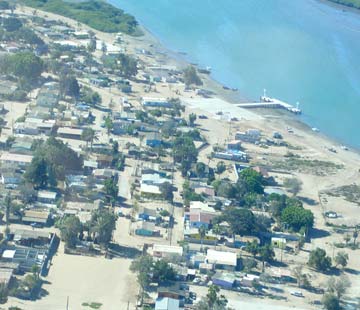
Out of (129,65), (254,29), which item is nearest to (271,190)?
(129,65)

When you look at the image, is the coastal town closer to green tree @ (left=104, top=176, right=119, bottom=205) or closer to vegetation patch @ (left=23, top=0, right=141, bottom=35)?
green tree @ (left=104, top=176, right=119, bottom=205)

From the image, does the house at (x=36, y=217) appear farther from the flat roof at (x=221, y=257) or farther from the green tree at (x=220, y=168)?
the green tree at (x=220, y=168)

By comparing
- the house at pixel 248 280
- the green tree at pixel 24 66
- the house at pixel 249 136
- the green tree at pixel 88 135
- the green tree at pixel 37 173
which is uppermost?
the green tree at pixel 24 66

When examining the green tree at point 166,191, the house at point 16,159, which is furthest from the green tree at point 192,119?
the house at point 16,159

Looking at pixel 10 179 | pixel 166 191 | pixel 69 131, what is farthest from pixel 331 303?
pixel 69 131

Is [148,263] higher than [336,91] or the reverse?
the reverse

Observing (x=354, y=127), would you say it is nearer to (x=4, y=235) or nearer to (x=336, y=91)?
(x=336, y=91)
